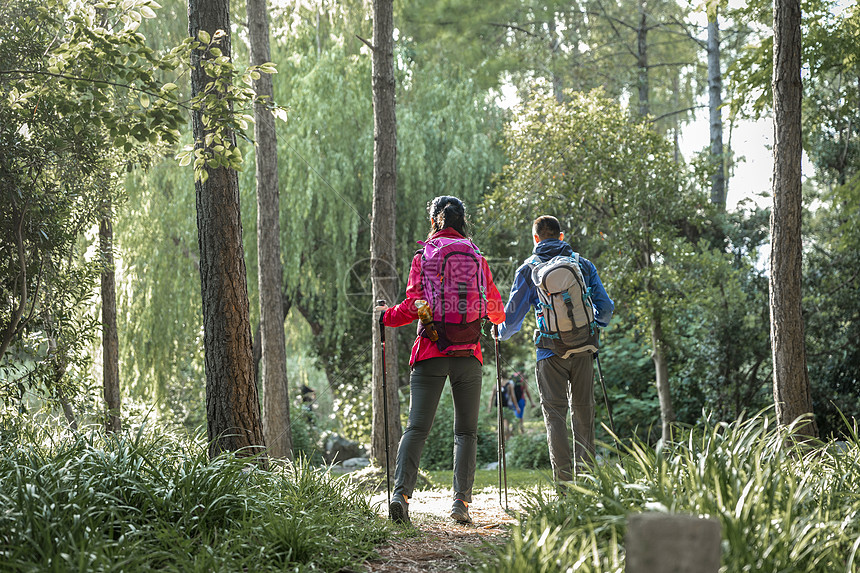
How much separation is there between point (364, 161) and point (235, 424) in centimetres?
831

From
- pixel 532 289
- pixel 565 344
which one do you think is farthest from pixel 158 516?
pixel 532 289

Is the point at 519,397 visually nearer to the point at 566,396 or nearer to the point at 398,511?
the point at 566,396

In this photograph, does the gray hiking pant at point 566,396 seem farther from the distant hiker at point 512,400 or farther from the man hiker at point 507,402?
the man hiker at point 507,402

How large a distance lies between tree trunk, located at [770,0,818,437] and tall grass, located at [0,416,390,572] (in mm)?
3073

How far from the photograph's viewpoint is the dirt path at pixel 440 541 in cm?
366

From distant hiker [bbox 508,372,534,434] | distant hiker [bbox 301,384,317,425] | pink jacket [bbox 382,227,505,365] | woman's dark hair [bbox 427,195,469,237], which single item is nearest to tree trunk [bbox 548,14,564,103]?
distant hiker [bbox 508,372,534,434]

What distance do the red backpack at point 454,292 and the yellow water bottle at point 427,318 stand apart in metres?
0.02

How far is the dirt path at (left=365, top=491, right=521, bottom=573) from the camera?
3.66 m

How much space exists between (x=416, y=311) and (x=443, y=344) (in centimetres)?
24

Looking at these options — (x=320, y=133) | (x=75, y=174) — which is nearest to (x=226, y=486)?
(x=75, y=174)

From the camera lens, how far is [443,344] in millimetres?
4453

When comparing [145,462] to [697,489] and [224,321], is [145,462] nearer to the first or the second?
[224,321]

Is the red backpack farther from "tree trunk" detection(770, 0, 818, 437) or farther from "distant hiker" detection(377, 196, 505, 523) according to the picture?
"tree trunk" detection(770, 0, 818, 437)

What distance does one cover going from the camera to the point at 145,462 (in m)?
3.91
